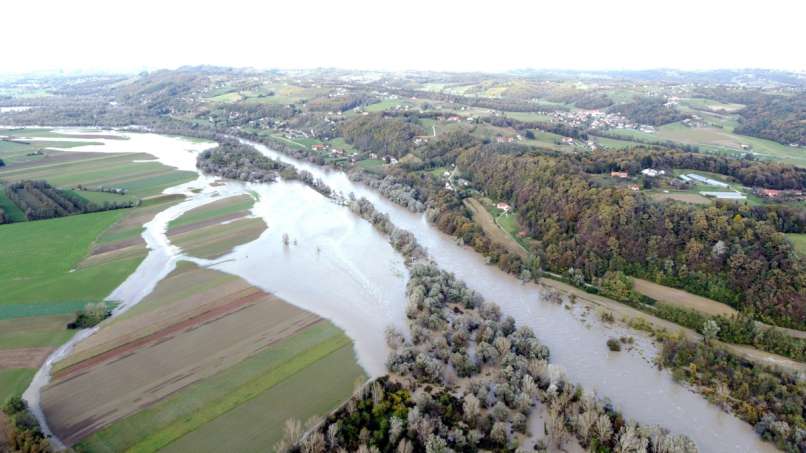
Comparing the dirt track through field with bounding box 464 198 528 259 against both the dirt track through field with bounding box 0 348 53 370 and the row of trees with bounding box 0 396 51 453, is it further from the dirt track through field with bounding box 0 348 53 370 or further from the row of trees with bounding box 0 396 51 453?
the dirt track through field with bounding box 0 348 53 370

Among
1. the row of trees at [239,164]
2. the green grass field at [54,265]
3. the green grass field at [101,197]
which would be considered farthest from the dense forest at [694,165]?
the green grass field at [101,197]

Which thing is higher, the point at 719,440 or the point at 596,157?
the point at 596,157

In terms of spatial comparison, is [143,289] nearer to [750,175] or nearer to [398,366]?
[398,366]

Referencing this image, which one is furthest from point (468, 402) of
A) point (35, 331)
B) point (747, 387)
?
point (35, 331)

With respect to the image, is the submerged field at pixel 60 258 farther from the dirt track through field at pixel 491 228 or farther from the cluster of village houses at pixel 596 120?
the cluster of village houses at pixel 596 120

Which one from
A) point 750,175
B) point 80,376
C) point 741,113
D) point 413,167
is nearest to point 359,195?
point 413,167

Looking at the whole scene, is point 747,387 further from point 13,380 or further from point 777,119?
point 777,119
